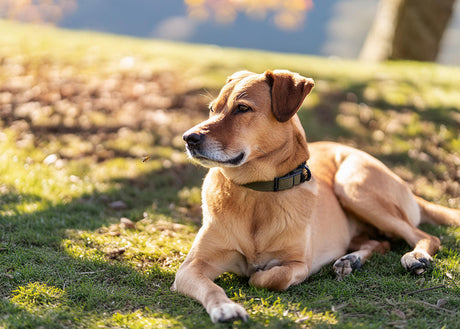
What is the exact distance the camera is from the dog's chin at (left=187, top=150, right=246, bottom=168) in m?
3.80

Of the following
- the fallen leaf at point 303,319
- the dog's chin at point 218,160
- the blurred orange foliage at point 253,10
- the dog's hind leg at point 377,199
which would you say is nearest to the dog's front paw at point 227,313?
the fallen leaf at point 303,319

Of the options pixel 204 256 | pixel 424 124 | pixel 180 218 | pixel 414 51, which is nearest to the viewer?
pixel 204 256

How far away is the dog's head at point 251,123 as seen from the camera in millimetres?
3801

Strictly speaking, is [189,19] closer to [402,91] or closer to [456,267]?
[402,91]

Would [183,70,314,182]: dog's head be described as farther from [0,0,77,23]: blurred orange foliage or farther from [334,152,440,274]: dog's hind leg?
[0,0,77,23]: blurred orange foliage

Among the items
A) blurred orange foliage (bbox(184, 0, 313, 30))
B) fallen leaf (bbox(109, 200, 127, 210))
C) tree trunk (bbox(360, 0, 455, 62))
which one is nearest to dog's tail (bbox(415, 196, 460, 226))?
fallen leaf (bbox(109, 200, 127, 210))

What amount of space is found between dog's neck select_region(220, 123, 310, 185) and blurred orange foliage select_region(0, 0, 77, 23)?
27.0 metres

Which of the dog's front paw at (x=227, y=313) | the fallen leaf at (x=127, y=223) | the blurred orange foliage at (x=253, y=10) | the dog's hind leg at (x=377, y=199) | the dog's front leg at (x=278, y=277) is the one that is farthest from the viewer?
the blurred orange foliage at (x=253, y=10)

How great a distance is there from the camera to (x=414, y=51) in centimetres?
1393

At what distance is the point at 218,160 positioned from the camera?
381 centimetres

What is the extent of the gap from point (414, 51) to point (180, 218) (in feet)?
33.8

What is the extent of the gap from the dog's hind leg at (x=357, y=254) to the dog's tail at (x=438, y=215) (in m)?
0.88

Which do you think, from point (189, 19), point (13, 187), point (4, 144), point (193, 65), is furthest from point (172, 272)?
point (189, 19)

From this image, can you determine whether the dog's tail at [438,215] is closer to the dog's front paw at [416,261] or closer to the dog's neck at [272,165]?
the dog's front paw at [416,261]
